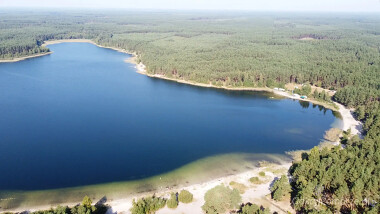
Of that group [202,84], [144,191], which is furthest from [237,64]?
[144,191]

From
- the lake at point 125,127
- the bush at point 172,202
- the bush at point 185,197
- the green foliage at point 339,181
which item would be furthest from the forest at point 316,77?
the bush at point 172,202

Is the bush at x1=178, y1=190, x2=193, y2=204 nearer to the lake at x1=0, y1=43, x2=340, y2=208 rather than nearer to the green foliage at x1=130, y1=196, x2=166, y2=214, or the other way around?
the green foliage at x1=130, y1=196, x2=166, y2=214

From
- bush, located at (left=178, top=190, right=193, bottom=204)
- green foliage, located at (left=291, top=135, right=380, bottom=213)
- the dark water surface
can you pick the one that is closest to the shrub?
green foliage, located at (left=291, top=135, right=380, bottom=213)

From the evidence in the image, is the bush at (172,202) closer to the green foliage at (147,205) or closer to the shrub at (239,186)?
the green foliage at (147,205)

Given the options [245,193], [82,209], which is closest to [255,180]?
[245,193]

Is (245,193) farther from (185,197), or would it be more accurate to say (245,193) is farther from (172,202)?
(172,202)

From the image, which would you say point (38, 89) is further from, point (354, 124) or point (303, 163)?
point (354, 124)
